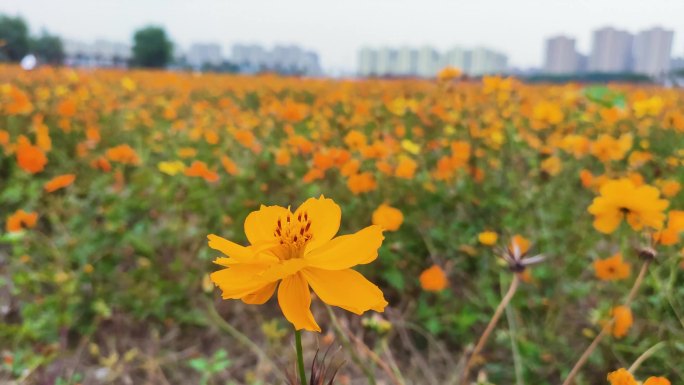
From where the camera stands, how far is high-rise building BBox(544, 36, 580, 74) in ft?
29.1

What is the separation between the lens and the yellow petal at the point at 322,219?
44 centimetres

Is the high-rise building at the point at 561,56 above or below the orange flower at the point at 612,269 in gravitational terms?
above

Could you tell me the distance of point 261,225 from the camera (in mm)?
453

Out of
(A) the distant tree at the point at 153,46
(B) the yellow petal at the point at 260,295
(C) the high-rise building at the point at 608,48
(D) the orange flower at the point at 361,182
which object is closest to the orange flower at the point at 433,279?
(D) the orange flower at the point at 361,182

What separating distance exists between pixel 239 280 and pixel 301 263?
0.05 meters

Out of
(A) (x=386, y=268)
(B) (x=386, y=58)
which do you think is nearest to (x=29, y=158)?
(A) (x=386, y=268)

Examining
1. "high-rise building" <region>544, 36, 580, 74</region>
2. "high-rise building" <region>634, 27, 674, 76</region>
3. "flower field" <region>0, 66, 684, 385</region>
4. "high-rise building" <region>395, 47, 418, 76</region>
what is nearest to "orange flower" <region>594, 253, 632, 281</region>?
"flower field" <region>0, 66, 684, 385</region>

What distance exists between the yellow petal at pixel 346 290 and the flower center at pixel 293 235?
0.08ft

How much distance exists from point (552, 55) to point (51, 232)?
10199mm

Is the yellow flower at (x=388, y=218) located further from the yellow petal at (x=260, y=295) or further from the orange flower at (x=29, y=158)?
the orange flower at (x=29, y=158)

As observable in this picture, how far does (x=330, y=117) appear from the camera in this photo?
263 centimetres

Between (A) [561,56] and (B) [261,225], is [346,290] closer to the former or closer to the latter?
(B) [261,225]

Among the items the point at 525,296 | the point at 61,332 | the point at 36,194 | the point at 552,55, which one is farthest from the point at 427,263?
the point at 552,55

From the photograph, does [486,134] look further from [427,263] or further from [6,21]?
[6,21]
